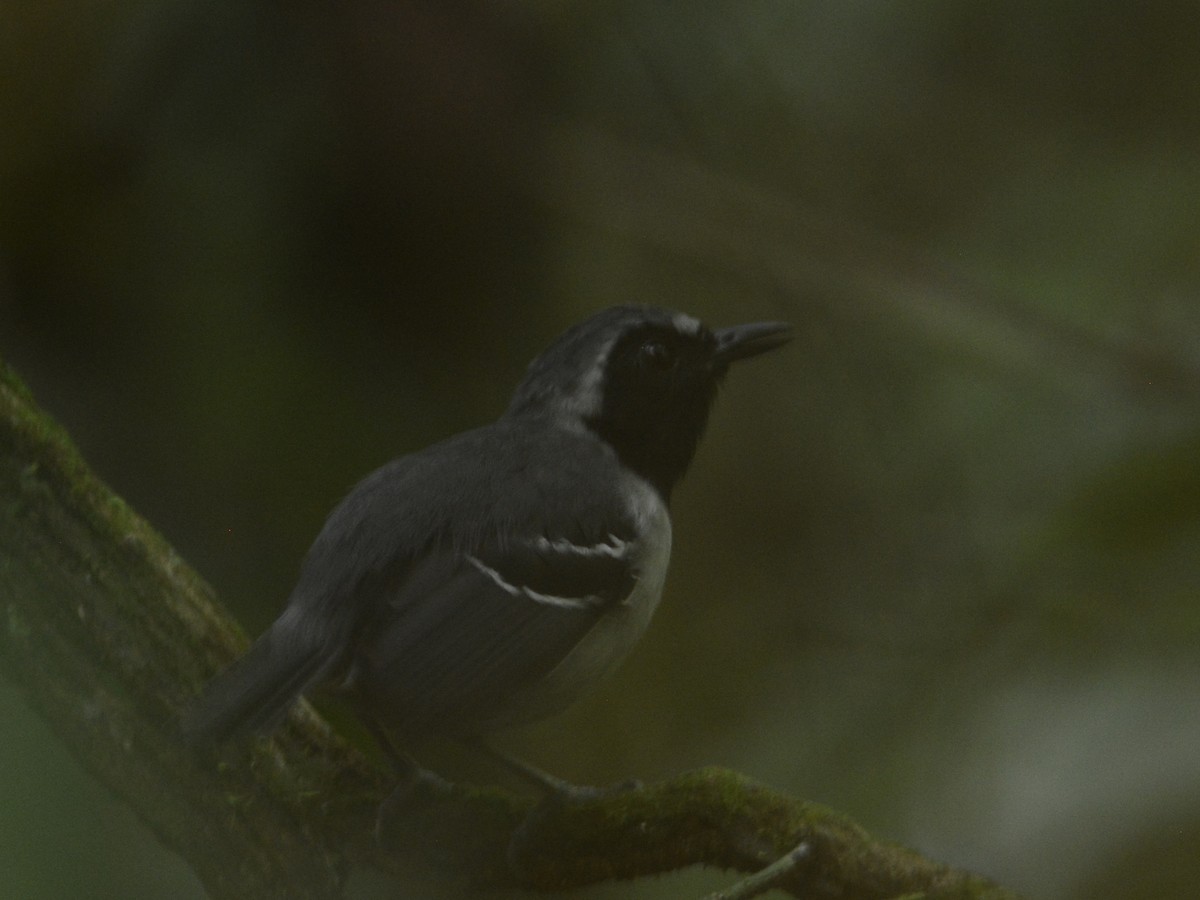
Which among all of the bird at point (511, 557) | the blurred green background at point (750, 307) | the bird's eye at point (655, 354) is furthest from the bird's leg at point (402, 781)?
the bird's eye at point (655, 354)

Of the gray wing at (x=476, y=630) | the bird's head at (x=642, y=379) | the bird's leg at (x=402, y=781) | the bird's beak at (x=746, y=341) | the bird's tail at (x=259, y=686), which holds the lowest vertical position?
the bird's leg at (x=402, y=781)

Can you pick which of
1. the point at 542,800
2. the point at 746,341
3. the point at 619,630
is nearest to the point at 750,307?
the point at 746,341

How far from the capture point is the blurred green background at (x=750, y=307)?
4.04ft

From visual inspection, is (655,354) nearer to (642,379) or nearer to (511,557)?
(642,379)

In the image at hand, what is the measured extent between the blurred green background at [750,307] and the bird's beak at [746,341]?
0.05 m

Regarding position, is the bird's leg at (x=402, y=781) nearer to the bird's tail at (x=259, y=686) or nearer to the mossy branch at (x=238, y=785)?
the mossy branch at (x=238, y=785)

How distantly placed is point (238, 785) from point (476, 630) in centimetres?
26

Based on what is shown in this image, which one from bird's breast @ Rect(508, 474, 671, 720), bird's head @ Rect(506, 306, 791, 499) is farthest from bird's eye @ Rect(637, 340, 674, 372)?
bird's breast @ Rect(508, 474, 671, 720)

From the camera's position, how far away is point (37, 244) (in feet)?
4.38

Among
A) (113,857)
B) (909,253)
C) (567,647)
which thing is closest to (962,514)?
(909,253)

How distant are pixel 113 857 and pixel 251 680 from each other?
207 mm

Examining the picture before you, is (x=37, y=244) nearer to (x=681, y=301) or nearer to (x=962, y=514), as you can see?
(x=681, y=301)

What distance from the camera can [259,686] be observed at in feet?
3.37

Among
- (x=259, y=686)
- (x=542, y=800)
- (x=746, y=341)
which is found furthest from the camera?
(x=746, y=341)
